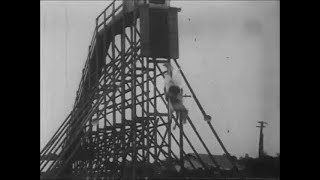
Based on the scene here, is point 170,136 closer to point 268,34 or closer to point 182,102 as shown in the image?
point 182,102

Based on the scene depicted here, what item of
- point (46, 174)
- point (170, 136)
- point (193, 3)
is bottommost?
point (46, 174)

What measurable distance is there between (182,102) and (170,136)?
1.33 metres

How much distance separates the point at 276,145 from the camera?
17.8 metres

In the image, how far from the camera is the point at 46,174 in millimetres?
19516
